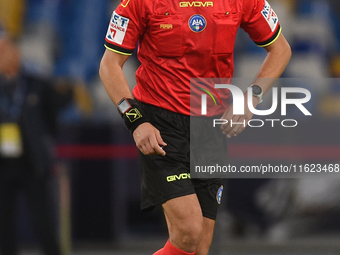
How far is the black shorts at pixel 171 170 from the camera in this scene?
111 inches

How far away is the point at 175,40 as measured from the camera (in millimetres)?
2883

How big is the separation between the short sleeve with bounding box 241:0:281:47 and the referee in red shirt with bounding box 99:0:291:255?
0.04ft

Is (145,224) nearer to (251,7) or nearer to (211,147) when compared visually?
(211,147)

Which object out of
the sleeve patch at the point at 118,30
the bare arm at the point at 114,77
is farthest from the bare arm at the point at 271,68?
the sleeve patch at the point at 118,30

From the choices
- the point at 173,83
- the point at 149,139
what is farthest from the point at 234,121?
the point at 149,139

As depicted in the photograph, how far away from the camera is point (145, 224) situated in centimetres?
590

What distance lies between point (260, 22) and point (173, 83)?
0.64 m

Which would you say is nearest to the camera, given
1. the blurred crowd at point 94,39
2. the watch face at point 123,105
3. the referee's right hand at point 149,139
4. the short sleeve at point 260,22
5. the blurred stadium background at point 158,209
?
the referee's right hand at point 149,139

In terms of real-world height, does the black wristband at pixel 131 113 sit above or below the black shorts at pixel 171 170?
above

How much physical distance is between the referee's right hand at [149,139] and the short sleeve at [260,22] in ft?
2.88

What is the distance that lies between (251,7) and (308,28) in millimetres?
3980

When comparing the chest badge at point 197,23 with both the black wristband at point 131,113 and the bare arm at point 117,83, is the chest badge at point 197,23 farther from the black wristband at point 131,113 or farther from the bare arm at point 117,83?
the black wristband at point 131,113

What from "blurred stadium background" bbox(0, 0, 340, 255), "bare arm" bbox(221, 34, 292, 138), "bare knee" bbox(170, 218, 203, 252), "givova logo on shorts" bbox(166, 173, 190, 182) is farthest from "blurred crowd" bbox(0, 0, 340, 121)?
"bare knee" bbox(170, 218, 203, 252)

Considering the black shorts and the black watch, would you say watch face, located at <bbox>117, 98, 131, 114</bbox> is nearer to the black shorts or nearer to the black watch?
the black shorts
